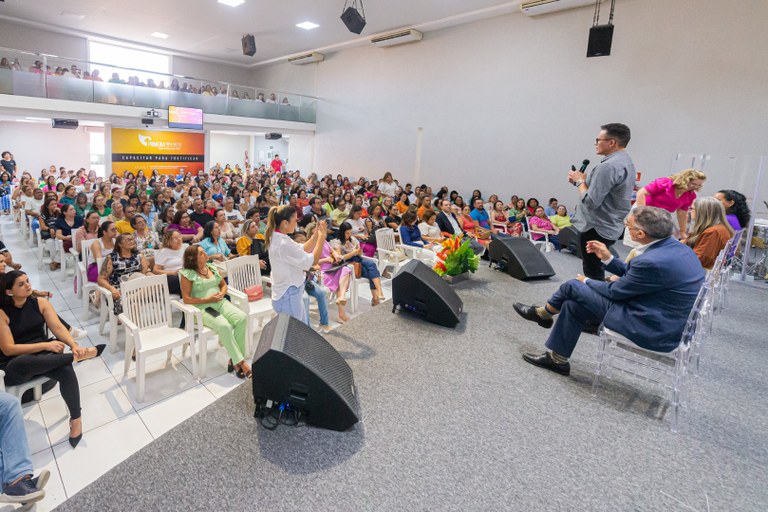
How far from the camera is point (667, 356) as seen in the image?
2430mm

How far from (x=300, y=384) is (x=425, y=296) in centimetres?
159

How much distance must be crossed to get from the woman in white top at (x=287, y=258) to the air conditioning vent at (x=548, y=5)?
8859 millimetres

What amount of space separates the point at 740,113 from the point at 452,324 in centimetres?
797

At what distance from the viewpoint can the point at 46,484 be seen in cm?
241

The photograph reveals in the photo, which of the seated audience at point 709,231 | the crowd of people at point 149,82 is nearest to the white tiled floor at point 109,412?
the seated audience at point 709,231

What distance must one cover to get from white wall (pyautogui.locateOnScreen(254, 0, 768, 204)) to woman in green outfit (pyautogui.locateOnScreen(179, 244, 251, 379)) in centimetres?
868

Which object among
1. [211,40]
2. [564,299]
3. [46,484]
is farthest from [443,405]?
[211,40]

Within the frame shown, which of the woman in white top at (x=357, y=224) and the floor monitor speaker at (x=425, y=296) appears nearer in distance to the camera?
the floor monitor speaker at (x=425, y=296)

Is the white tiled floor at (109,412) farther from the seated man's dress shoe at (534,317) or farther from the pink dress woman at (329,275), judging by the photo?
the seated man's dress shoe at (534,317)

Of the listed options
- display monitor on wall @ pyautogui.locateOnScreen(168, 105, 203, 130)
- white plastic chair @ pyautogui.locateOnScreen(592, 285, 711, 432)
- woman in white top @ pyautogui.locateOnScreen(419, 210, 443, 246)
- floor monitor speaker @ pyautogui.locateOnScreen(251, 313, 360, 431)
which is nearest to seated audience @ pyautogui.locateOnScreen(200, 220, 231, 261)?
woman in white top @ pyautogui.locateOnScreen(419, 210, 443, 246)

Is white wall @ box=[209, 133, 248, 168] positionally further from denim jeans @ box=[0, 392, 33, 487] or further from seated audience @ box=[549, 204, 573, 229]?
denim jeans @ box=[0, 392, 33, 487]

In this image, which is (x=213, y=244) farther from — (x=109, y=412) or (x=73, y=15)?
(x=73, y=15)

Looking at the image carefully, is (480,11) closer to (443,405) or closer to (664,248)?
(664,248)

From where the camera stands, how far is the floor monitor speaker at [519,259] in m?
5.01
